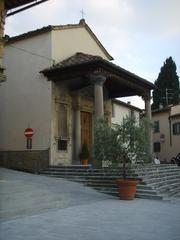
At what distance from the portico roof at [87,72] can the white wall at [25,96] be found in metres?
0.78

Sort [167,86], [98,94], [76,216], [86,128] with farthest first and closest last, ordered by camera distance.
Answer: [167,86]
[86,128]
[98,94]
[76,216]

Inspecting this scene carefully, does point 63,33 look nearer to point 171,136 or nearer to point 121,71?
point 121,71

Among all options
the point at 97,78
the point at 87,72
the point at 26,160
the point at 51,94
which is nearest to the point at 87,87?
the point at 51,94

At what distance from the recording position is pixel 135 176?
11523 millimetres

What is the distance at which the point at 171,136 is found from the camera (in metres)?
34.6

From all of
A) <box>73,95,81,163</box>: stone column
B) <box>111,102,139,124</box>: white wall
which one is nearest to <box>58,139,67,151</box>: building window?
<box>73,95,81,163</box>: stone column

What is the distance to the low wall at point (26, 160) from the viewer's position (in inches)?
599

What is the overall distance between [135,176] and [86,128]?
7.31 m

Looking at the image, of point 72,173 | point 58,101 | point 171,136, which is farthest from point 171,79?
point 72,173

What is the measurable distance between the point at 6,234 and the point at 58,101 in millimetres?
11148

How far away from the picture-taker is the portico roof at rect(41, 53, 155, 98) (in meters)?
14.6

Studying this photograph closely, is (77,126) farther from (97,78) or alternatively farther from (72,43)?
(72,43)

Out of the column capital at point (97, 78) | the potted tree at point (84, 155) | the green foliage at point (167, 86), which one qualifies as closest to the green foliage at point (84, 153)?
the potted tree at point (84, 155)

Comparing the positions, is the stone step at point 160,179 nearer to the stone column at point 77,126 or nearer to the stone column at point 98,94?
the stone column at point 98,94
